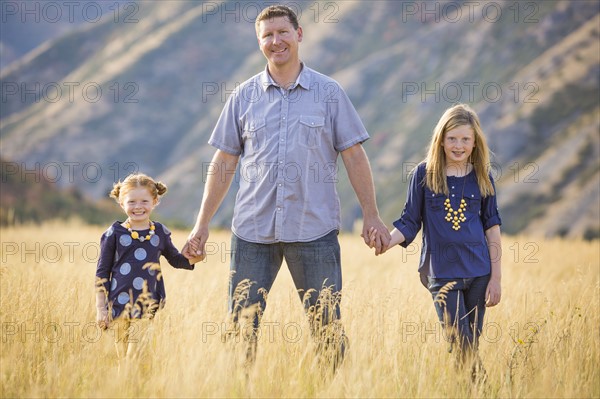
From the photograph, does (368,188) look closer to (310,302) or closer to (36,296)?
(310,302)

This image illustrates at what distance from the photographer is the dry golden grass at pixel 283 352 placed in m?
4.15

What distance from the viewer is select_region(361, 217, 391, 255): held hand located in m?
5.01

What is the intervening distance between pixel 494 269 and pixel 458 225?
384 mm

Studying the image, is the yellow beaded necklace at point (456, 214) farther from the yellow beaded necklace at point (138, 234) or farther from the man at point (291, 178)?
the yellow beaded necklace at point (138, 234)

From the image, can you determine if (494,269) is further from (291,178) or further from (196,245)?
(196,245)

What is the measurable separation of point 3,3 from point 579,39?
12938 cm

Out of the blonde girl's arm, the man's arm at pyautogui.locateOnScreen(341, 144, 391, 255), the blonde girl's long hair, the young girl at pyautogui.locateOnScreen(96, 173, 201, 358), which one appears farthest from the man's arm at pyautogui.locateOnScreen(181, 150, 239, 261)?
the blonde girl's arm

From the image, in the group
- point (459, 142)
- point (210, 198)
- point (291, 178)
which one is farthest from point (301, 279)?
point (459, 142)

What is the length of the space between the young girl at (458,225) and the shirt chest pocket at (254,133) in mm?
1017

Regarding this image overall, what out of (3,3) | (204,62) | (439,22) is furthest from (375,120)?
(3,3)

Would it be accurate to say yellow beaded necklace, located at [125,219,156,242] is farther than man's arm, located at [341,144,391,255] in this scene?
No

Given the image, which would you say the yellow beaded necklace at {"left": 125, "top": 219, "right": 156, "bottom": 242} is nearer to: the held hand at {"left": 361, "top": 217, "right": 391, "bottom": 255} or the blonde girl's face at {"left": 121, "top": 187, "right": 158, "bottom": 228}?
the blonde girl's face at {"left": 121, "top": 187, "right": 158, "bottom": 228}

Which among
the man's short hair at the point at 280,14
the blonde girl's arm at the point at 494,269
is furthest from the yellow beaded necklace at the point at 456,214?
the man's short hair at the point at 280,14

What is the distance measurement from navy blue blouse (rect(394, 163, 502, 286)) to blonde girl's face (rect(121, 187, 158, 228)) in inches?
70.2
